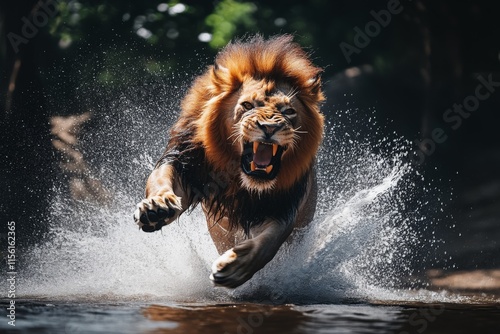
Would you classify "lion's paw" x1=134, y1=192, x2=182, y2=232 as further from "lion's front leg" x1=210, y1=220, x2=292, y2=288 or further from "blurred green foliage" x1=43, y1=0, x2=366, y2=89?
"blurred green foliage" x1=43, y1=0, x2=366, y2=89

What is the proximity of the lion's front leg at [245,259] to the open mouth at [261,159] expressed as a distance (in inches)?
12.0

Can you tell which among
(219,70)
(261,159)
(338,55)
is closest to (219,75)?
(219,70)

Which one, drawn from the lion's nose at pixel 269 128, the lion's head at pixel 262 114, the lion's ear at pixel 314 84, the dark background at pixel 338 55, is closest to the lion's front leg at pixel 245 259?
the lion's head at pixel 262 114

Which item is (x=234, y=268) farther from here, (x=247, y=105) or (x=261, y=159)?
(x=247, y=105)

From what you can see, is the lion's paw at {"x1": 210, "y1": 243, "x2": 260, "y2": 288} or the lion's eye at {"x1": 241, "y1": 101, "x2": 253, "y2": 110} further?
the lion's eye at {"x1": 241, "y1": 101, "x2": 253, "y2": 110}

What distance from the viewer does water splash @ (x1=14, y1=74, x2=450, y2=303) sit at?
16.7 feet

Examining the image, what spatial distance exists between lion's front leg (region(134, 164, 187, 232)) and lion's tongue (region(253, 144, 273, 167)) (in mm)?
451

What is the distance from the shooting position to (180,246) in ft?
19.6

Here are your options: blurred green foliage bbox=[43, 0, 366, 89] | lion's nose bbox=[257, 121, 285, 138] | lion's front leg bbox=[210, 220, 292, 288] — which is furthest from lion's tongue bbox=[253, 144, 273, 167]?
blurred green foliage bbox=[43, 0, 366, 89]

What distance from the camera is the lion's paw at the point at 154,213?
4.36 m

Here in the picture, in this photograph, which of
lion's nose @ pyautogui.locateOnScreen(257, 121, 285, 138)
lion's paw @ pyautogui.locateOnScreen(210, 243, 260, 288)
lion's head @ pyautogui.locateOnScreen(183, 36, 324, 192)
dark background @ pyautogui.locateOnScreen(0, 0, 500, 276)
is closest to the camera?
lion's paw @ pyautogui.locateOnScreen(210, 243, 260, 288)

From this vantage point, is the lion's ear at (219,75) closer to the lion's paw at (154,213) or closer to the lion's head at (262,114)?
the lion's head at (262,114)

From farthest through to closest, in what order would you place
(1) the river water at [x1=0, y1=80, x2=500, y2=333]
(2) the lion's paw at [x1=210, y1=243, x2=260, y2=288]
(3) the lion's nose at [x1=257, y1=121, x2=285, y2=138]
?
(3) the lion's nose at [x1=257, y1=121, x2=285, y2=138], (2) the lion's paw at [x1=210, y1=243, x2=260, y2=288], (1) the river water at [x1=0, y1=80, x2=500, y2=333]

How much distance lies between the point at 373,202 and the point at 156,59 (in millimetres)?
4044
